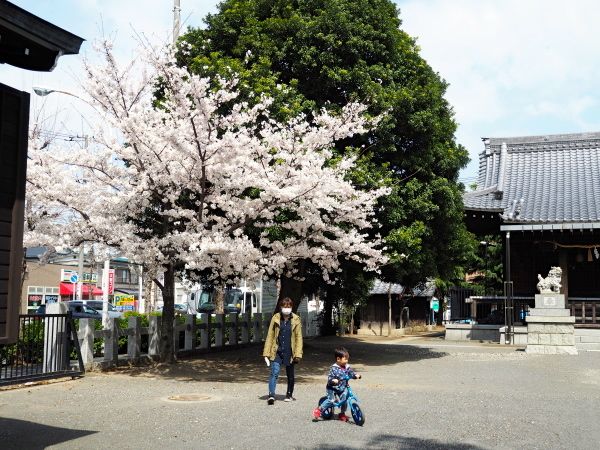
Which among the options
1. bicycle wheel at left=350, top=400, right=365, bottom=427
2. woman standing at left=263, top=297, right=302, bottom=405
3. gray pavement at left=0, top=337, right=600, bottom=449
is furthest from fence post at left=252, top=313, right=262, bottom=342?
bicycle wheel at left=350, top=400, right=365, bottom=427

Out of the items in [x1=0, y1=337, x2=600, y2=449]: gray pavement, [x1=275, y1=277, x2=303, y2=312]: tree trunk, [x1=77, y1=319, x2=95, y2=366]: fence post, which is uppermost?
[x1=275, y1=277, x2=303, y2=312]: tree trunk

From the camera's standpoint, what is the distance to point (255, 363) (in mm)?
17594

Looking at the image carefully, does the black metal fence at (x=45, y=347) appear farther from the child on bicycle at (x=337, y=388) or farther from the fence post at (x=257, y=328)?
the fence post at (x=257, y=328)

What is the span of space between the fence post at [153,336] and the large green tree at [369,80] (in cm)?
632

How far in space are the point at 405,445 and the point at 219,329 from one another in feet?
45.4

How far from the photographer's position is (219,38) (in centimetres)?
1789

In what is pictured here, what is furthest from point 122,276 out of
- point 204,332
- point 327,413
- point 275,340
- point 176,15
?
point 327,413

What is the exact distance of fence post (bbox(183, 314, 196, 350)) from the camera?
18953 mm

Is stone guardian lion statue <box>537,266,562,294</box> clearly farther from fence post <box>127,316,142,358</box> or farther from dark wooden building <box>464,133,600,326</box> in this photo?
fence post <box>127,316,142,358</box>

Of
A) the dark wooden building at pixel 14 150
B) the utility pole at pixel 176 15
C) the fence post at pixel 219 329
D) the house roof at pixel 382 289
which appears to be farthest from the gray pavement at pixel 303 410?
the house roof at pixel 382 289

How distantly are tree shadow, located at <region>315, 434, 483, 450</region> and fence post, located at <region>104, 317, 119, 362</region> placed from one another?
9097 mm

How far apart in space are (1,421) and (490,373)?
10.9 m

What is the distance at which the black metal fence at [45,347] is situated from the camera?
12.5 m

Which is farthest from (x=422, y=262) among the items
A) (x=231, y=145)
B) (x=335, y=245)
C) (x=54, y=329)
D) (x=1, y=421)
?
(x=1, y=421)
